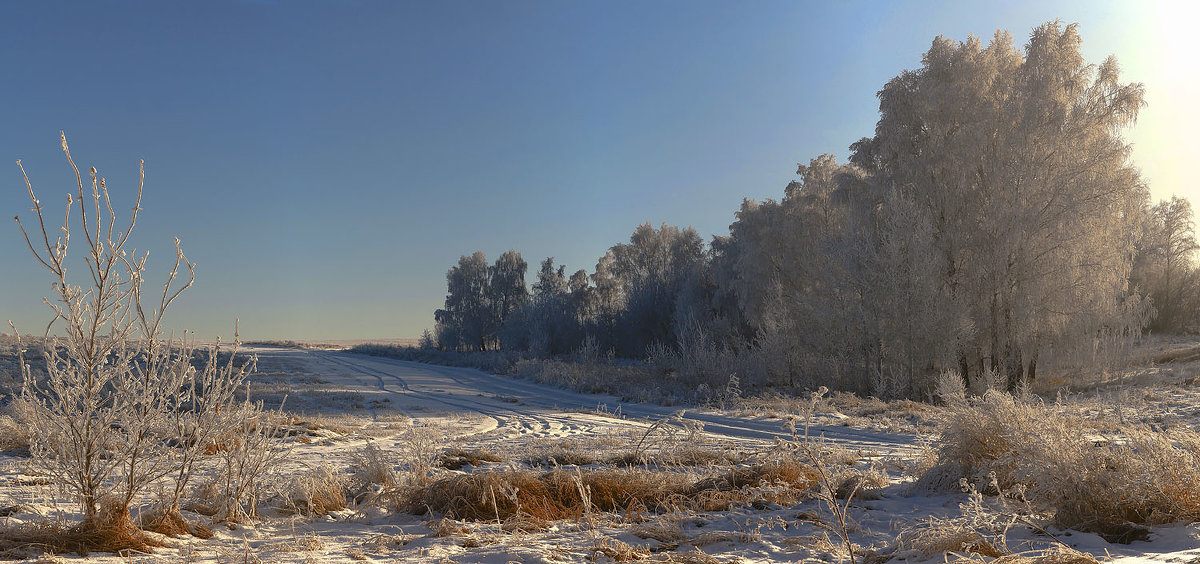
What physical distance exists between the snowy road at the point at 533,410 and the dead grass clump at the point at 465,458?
234 cm

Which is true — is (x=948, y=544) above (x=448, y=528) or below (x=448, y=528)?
above

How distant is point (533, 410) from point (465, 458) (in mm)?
8262

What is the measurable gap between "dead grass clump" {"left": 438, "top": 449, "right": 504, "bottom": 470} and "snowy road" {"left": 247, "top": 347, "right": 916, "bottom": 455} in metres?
2.34

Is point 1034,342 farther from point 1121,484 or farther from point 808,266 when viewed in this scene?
point 1121,484

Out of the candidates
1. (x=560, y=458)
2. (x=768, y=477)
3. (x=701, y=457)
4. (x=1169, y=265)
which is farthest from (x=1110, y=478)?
(x=1169, y=265)

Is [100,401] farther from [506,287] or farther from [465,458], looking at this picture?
[506,287]

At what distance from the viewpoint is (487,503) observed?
5.01 m

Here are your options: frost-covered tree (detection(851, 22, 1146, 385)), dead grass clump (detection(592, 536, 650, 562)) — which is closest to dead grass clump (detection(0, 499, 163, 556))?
dead grass clump (detection(592, 536, 650, 562))

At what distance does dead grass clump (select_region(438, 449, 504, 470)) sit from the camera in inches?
295

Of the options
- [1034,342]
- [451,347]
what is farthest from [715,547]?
[451,347]

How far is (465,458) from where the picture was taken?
7801 millimetres

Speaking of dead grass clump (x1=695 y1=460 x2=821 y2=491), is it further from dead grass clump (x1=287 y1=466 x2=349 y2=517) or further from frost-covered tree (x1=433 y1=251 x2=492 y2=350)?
frost-covered tree (x1=433 y1=251 x2=492 y2=350)

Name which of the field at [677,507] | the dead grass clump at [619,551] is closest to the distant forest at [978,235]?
the field at [677,507]

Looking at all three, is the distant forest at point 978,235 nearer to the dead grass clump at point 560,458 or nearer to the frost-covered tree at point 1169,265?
the dead grass clump at point 560,458
